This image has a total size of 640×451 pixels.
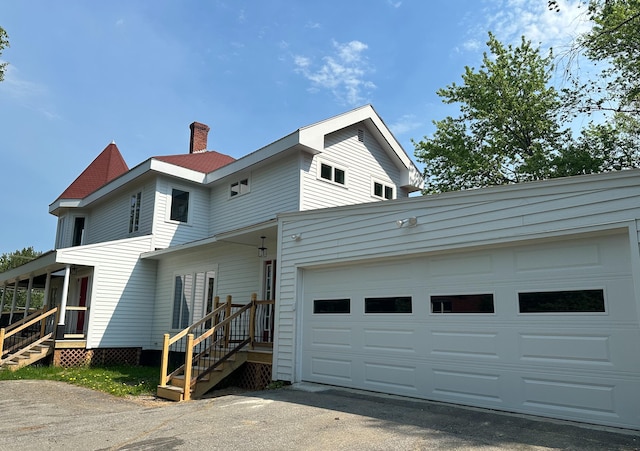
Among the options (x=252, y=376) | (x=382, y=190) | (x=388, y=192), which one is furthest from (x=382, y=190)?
(x=252, y=376)

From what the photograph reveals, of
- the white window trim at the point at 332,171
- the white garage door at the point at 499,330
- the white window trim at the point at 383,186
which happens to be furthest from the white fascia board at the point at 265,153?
the white garage door at the point at 499,330

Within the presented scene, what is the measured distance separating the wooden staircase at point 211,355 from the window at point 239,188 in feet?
14.7

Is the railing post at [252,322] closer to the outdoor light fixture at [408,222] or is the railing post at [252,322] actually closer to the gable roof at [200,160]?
the outdoor light fixture at [408,222]

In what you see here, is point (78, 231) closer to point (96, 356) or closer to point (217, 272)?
point (96, 356)

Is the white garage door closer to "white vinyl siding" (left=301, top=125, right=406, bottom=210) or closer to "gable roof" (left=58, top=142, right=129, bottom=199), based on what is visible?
"white vinyl siding" (left=301, top=125, right=406, bottom=210)

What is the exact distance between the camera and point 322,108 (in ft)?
58.3

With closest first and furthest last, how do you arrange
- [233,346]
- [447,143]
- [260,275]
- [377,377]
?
[377,377]
[233,346]
[260,275]
[447,143]

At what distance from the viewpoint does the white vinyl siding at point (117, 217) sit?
15.9 metres

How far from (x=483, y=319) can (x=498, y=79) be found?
21.5 metres

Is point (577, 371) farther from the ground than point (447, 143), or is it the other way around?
point (447, 143)

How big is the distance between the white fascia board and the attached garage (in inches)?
167

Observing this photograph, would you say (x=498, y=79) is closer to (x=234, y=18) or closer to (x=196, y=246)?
(x=234, y=18)

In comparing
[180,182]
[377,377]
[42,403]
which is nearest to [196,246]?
[180,182]

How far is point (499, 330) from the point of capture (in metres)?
6.19
